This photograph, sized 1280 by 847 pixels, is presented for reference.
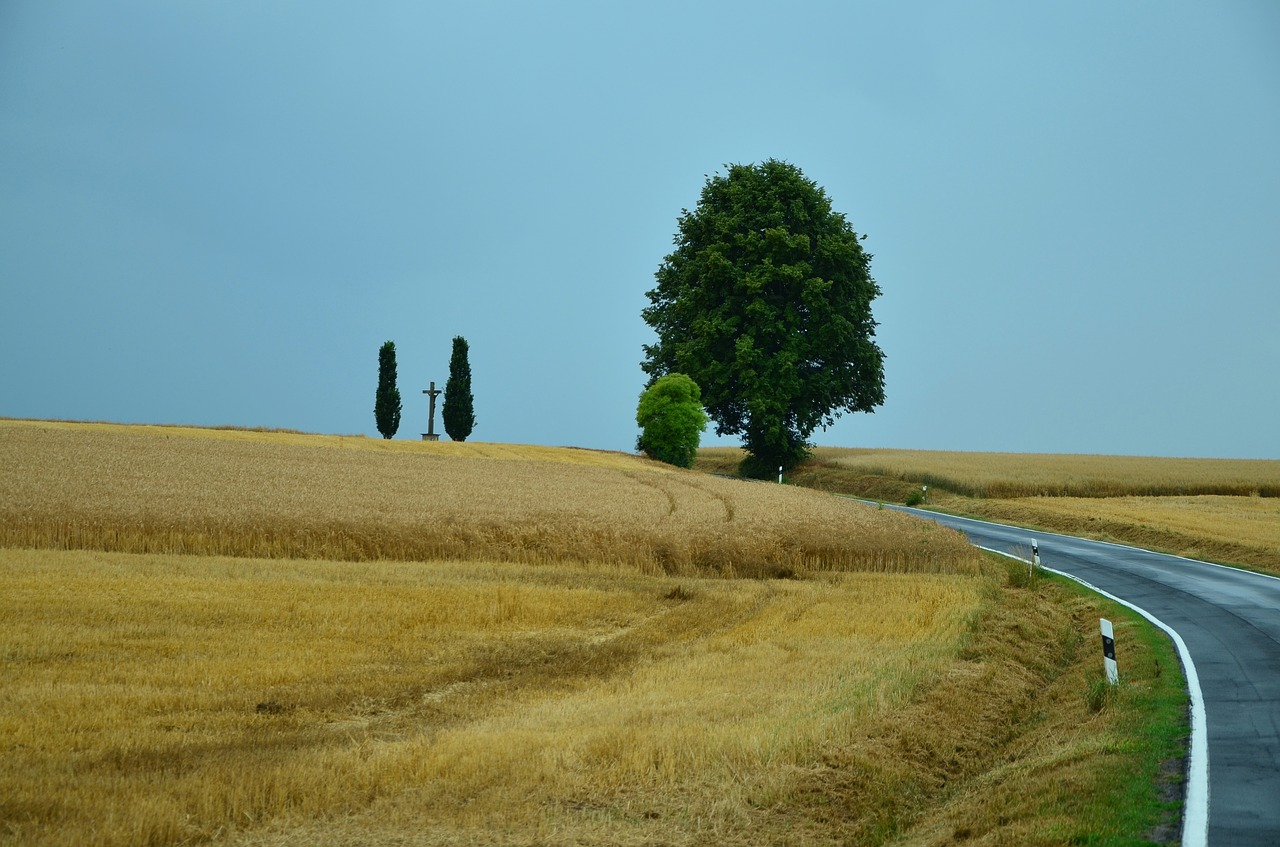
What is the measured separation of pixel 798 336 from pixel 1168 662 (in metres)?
41.6

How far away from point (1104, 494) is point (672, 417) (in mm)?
21044

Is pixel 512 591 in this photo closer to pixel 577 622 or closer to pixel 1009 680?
pixel 577 622

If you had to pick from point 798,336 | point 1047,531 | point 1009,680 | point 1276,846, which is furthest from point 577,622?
point 798,336

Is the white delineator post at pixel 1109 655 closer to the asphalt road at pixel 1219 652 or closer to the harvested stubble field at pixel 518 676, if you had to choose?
the harvested stubble field at pixel 518 676

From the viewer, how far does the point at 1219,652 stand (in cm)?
1755

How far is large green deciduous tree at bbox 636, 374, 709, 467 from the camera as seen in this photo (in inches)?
2181

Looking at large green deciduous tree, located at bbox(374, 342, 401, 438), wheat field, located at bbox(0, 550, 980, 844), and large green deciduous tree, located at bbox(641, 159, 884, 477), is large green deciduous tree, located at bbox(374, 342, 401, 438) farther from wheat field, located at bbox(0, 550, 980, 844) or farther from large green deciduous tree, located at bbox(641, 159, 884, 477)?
wheat field, located at bbox(0, 550, 980, 844)

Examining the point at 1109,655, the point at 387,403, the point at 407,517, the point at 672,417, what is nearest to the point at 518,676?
the point at 1109,655

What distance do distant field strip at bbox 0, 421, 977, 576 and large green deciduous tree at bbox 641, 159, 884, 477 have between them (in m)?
19.5

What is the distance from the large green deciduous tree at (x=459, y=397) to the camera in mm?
69500

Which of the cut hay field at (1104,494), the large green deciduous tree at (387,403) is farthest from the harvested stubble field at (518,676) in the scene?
the large green deciduous tree at (387,403)

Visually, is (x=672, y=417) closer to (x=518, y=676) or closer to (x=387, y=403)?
(x=387, y=403)

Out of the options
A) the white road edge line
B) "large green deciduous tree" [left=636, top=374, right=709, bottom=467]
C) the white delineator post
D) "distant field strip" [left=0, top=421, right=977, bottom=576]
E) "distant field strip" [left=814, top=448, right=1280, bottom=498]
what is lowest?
the white road edge line

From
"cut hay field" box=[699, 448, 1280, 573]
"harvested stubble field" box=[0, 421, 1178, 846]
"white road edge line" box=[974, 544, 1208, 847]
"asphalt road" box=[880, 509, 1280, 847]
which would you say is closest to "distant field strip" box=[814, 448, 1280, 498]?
"cut hay field" box=[699, 448, 1280, 573]
